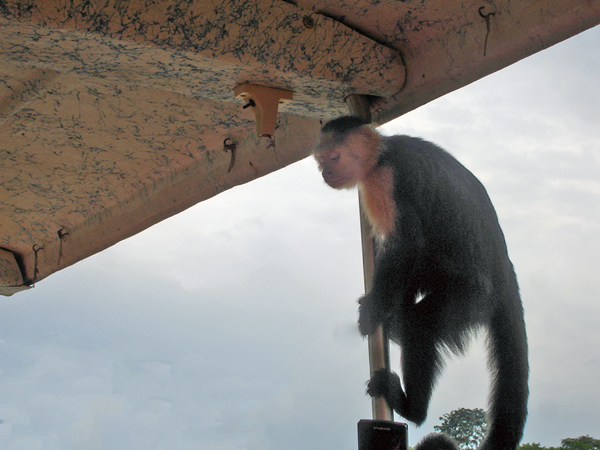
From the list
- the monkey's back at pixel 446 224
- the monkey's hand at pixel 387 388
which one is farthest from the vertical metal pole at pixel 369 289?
the monkey's back at pixel 446 224

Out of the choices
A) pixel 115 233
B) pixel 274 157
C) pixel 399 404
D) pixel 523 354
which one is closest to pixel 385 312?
pixel 399 404

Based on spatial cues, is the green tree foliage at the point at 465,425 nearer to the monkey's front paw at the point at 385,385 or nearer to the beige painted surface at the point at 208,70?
the monkey's front paw at the point at 385,385

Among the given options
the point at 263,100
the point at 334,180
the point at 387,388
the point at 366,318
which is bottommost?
the point at 387,388

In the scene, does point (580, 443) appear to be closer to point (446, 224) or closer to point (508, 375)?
point (508, 375)

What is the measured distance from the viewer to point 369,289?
155cm

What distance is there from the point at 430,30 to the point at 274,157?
70 centimetres

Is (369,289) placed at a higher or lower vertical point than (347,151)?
lower

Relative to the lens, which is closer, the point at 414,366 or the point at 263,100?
the point at 414,366

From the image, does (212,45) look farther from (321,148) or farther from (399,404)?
(399,404)

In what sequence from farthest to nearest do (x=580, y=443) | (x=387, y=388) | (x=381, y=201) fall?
(x=381, y=201)
(x=387, y=388)
(x=580, y=443)

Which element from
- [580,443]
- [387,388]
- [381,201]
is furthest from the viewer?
[381,201]

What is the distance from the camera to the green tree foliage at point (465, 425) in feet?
4.69

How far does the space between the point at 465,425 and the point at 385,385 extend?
245 mm

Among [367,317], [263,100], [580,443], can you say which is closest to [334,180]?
[263,100]
